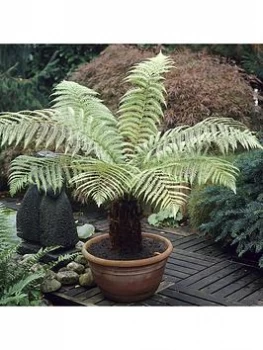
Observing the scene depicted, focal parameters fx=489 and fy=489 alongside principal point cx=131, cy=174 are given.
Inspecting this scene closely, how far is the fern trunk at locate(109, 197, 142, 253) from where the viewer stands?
8.31 feet

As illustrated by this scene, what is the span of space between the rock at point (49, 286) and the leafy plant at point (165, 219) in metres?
1.31

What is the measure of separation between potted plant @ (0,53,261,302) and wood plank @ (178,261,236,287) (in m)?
0.27

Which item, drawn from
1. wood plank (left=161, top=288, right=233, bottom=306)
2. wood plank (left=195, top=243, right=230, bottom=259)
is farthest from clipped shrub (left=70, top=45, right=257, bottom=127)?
wood plank (left=161, top=288, right=233, bottom=306)

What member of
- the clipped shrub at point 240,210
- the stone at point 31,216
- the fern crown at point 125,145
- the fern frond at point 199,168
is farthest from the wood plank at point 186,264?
the stone at point 31,216

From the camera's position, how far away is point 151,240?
2803 millimetres

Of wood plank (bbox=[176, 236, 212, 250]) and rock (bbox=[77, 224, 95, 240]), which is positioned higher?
rock (bbox=[77, 224, 95, 240])

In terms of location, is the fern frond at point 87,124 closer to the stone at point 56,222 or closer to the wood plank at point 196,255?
the stone at point 56,222

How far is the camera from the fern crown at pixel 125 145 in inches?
91.6

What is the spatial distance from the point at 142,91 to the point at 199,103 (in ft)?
4.15

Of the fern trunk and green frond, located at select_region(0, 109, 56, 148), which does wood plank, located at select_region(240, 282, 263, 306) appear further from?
green frond, located at select_region(0, 109, 56, 148)
